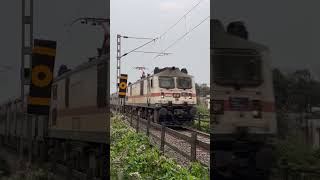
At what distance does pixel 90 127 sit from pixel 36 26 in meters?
1.26

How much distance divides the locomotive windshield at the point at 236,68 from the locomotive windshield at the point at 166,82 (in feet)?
57.2

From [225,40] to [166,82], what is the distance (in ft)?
57.6

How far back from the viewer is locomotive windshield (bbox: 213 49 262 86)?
15.6 ft

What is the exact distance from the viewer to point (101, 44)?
15.2 ft

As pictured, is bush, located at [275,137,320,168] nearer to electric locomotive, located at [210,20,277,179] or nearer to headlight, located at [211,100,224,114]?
electric locomotive, located at [210,20,277,179]

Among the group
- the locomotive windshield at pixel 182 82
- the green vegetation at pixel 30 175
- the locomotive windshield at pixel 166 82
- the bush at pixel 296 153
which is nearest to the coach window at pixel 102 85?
the green vegetation at pixel 30 175

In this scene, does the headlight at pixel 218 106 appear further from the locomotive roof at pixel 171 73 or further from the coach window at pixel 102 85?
the locomotive roof at pixel 171 73

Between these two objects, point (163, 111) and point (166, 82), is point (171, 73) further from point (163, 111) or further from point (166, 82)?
point (163, 111)

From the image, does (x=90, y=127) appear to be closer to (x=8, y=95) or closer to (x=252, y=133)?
(x=8, y=95)

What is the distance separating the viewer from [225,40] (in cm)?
478

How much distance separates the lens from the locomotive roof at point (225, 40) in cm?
465

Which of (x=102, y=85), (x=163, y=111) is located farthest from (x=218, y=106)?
(x=163, y=111)

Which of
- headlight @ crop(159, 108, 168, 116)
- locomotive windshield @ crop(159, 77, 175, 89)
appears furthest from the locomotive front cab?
locomotive windshield @ crop(159, 77, 175, 89)

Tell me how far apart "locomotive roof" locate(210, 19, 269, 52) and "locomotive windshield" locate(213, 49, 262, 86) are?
0.30ft
